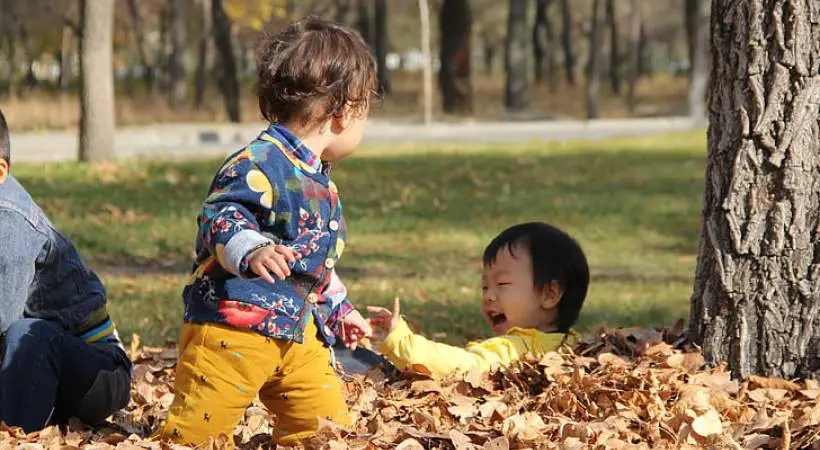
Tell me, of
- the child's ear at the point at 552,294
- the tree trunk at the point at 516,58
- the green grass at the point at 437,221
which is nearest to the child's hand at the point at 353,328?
the child's ear at the point at 552,294

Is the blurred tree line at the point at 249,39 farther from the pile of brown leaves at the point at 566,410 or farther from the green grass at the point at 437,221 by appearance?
the pile of brown leaves at the point at 566,410

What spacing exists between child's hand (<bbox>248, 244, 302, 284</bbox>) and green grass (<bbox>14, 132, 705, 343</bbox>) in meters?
3.23

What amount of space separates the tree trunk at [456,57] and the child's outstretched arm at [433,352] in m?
27.8

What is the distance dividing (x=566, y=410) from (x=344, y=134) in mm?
1363

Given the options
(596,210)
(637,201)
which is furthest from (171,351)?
(637,201)

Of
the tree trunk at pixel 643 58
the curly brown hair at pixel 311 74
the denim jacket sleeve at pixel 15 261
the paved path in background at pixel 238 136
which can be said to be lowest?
the paved path in background at pixel 238 136

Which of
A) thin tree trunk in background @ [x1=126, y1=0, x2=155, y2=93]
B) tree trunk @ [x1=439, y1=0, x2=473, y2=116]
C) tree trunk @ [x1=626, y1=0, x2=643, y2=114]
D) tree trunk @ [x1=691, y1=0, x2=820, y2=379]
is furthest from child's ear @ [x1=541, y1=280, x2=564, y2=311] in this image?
thin tree trunk in background @ [x1=126, y1=0, x2=155, y2=93]

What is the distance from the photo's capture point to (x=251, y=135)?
2223 cm

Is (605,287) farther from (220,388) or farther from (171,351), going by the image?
(220,388)

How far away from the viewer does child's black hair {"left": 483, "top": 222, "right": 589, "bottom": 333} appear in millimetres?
4930

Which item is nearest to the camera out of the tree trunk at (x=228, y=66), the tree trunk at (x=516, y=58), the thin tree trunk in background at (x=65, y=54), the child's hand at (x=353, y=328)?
the child's hand at (x=353, y=328)

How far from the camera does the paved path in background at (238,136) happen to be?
60.2 feet

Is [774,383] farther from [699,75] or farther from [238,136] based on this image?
[699,75]

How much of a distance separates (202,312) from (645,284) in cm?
554
